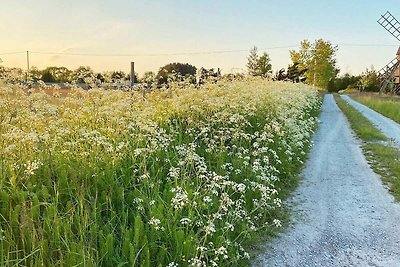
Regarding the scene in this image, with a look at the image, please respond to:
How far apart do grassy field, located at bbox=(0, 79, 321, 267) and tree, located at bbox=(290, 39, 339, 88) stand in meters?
55.5

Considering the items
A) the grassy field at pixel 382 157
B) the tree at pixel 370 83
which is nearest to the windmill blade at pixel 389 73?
the tree at pixel 370 83

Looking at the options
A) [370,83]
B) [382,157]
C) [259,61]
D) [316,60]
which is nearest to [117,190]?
[382,157]

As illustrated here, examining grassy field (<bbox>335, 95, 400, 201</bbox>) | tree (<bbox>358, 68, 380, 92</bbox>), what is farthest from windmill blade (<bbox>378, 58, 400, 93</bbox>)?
grassy field (<bbox>335, 95, 400, 201</bbox>)

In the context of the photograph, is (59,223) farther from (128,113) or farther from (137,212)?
(128,113)

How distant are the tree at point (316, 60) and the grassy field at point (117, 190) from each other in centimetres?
5549

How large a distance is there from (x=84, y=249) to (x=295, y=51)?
62.8 meters

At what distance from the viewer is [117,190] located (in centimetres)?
402

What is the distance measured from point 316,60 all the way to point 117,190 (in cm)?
5989

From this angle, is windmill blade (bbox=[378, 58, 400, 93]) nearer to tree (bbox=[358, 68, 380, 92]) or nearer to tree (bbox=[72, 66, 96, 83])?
tree (bbox=[358, 68, 380, 92])

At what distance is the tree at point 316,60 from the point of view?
58.4 m

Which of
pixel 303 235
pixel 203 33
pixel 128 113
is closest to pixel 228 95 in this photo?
pixel 128 113

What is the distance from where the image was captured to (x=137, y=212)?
3.64 m

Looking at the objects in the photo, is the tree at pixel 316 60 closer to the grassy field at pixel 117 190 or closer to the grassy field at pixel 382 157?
the grassy field at pixel 382 157

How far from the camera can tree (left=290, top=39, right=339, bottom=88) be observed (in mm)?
58406
